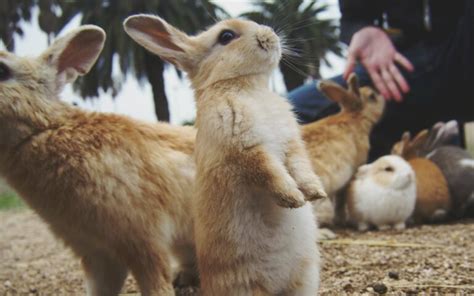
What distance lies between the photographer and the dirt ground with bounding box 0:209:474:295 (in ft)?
8.94

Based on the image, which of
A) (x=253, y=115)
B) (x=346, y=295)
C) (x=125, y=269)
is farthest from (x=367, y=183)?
(x=253, y=115)

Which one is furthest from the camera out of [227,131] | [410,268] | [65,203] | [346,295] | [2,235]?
[2,235]

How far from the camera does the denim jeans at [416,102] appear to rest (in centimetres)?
579

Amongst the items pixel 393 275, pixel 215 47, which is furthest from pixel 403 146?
pixel 215 47

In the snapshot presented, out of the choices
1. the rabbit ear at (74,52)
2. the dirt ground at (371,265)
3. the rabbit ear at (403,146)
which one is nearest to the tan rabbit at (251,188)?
the dirt ground at (371,265)

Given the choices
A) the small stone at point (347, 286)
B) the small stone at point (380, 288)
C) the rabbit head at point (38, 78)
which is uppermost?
the rabbit head at point (38, 78)

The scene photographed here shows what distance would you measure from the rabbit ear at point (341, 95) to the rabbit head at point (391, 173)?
2.00 ft

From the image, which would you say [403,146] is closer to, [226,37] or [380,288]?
[380,288]

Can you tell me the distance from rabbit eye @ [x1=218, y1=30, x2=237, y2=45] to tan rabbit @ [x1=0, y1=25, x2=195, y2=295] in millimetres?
724

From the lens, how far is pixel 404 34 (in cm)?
598

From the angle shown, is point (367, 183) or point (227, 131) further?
point (367, 183)

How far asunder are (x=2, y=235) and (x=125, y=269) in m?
5.20

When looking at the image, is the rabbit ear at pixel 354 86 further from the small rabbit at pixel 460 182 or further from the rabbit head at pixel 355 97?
the small rabbit at pixel 460 182

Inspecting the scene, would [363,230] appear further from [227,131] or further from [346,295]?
[227,131]
